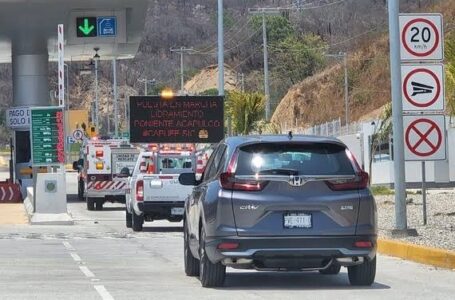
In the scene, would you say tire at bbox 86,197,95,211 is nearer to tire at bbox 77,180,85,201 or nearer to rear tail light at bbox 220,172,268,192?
tire at bbox 77,180,85,201

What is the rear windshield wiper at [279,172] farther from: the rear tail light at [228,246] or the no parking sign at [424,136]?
the no parking sign at [424,136]

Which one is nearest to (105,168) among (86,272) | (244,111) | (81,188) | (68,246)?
(81,188)

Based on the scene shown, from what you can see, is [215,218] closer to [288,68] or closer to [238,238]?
[238,238]

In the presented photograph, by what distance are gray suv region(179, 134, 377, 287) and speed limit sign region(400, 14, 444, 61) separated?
273 inches

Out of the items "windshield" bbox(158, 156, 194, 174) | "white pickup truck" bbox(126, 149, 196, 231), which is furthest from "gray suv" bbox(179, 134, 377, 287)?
"windshield" bbox(158, 156, 194, 174)

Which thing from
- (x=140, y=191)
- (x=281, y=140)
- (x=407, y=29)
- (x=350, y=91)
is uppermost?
(x=350, y=91)

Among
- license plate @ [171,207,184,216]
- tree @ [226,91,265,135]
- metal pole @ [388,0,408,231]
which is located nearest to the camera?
metal pole @ [388,0,408,231]

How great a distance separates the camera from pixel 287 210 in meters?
12.9

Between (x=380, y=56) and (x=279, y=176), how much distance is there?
62528 millimetres

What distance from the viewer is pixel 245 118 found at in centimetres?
5166

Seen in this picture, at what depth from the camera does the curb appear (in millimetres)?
15995

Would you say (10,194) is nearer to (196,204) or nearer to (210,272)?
(196,204)

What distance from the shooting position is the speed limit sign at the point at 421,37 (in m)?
19.8

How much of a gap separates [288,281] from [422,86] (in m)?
6.73
